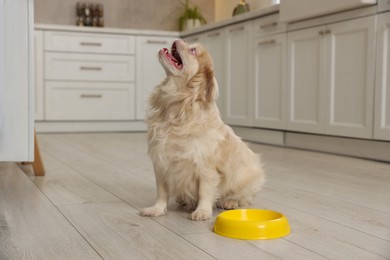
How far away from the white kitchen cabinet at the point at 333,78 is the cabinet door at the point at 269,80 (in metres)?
0.12

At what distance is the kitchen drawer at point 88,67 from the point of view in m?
5.41

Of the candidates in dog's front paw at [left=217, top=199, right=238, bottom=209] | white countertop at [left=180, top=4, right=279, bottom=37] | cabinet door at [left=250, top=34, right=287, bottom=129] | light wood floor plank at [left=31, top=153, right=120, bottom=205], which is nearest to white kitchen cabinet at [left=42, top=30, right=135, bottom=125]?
white countertop at [left=180, top=4, right=279, bottom=37]

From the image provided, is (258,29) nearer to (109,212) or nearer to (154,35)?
(154,35)

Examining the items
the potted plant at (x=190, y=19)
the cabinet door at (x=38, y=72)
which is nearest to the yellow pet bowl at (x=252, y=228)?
the cabinet door at (x=38, y=72)

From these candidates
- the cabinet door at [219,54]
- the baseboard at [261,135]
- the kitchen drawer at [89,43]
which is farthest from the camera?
the kitchen drawer at [89,43]

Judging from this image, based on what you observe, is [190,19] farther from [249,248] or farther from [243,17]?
[249,248]

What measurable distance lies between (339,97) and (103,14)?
3.58 metres

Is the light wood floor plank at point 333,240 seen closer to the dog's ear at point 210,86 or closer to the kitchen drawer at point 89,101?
the dog's ear at point 210,86

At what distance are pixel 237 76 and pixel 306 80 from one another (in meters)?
1.07

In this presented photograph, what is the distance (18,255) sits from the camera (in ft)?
4.30

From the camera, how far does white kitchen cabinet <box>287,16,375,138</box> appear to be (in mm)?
3314

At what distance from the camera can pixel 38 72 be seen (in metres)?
5.32

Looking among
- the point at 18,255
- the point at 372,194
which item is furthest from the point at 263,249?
the point at 372,194

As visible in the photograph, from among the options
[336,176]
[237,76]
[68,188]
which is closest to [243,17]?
[237,76]
